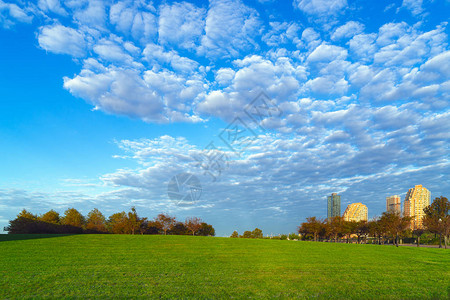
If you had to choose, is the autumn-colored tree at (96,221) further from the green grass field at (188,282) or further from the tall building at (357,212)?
the tall building at (357,212)

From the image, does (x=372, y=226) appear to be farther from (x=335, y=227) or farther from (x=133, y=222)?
(x=133, y=222)

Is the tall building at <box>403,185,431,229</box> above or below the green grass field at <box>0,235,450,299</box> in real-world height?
above

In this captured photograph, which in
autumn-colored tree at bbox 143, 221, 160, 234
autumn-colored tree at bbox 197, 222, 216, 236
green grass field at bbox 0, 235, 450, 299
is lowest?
autumn-colored tree at bbox 197, 222, 216, 236

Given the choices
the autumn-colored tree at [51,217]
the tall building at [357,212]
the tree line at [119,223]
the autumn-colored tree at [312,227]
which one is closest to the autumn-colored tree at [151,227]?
the tree line at [119,223]

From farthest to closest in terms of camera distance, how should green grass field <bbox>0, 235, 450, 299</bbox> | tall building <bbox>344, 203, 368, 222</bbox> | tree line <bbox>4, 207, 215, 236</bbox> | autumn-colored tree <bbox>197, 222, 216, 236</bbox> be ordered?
tall building <bbox>344, 203, 368, 222</bbox> → autumn-colored tree <bbox>197, 222, 216, 236</bbox> → tree line <bbox>4, 207, 215, 236</bbox> → green grass field <bbox>0, 235, 450, 299</bbox>

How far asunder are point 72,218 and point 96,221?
390cm

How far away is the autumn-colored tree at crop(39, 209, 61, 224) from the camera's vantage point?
44.0 meters

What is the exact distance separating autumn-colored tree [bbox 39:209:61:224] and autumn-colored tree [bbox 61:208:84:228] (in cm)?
99

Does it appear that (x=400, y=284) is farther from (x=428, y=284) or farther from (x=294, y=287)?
(x=294, y=287)

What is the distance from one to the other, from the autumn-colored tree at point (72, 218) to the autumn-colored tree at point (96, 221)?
141 centimetres

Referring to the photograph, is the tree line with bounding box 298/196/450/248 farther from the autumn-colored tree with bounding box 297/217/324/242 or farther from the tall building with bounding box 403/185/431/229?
the tall building with bounding box 403/185/431/229

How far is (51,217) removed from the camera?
4447 centimetres

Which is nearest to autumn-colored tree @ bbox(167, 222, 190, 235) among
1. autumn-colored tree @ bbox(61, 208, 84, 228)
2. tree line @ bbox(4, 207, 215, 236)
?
tree line @ bbox(4, 207, 215, 236)

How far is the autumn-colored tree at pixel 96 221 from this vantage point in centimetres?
4334
